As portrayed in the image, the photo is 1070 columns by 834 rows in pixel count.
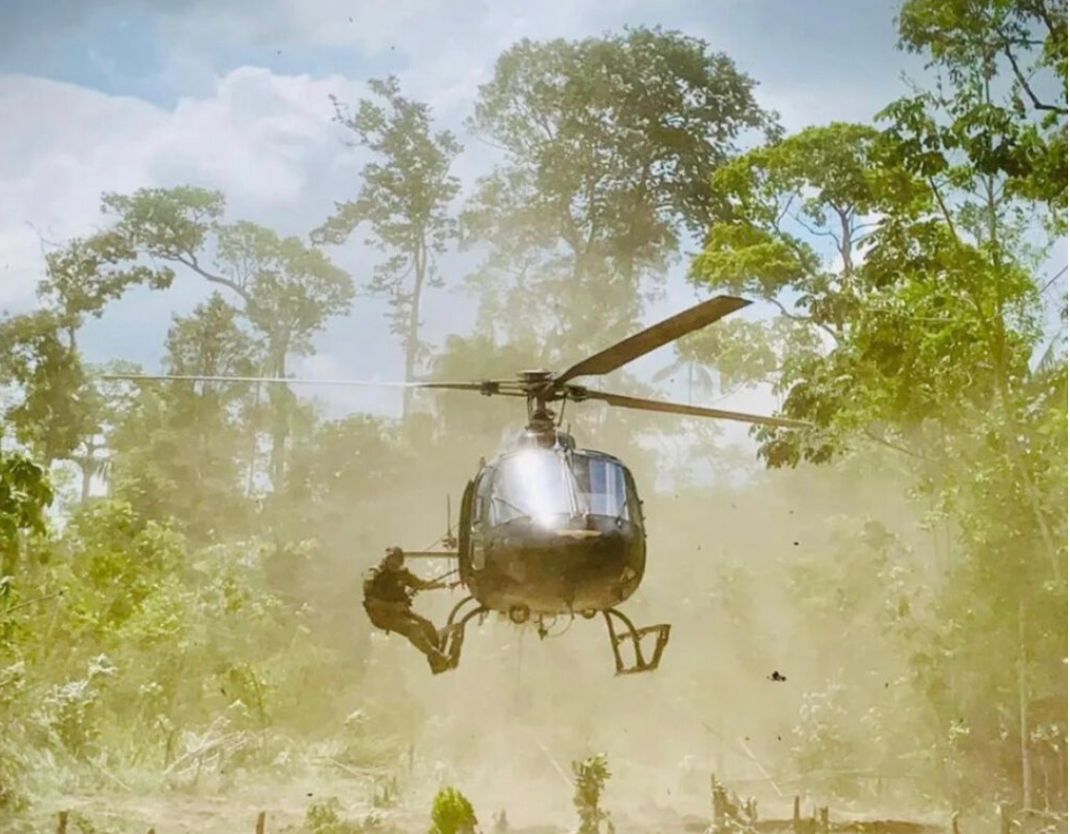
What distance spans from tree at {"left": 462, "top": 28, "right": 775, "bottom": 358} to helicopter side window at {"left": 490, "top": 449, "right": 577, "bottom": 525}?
36.8ft

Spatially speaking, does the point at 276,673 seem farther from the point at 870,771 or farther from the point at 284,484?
the point at 870,771

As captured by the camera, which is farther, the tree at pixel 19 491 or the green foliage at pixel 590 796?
the green foliage at pixel 590 796

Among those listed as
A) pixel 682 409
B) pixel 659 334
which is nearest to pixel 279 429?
pixel 682 409

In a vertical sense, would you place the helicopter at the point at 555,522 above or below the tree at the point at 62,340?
below

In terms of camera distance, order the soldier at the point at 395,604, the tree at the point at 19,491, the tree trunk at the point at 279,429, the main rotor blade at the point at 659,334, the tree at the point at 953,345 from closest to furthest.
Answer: the main rotor blade at the point at 659,334 < the soldier at the point at 395,604 < the tree at the point at 19,491 < the tree at the point at 953,345 < the tree trunk at the point at 279,429

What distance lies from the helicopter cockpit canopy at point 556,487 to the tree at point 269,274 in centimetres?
1245

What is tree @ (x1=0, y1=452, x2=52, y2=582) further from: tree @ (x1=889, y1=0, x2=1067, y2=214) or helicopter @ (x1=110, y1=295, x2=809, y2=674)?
tree @ (x1=889, y1=0, x2=1067, y2=214)

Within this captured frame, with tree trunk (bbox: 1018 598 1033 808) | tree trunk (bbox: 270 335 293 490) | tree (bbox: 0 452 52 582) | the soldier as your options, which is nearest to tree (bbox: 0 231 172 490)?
tree trunk (bbox: 270 335 293 490)

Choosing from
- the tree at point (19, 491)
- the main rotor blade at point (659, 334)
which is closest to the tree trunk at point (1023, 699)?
the main rotor blade at point (659, 334)

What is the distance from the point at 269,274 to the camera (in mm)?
17953

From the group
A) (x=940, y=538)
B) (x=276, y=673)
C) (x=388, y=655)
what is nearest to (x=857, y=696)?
(x=940, y=538)

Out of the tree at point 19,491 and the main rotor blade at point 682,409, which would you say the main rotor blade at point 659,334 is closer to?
the main rotor blade at point 682,409

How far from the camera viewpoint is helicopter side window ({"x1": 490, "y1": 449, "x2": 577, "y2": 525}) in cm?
485

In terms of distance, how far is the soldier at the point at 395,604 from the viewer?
5.59m
